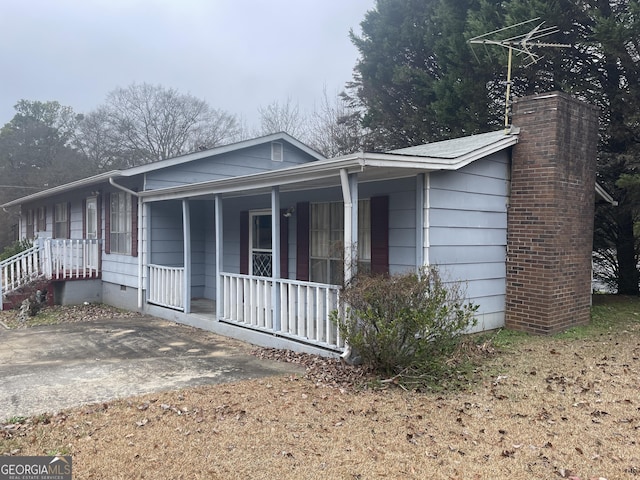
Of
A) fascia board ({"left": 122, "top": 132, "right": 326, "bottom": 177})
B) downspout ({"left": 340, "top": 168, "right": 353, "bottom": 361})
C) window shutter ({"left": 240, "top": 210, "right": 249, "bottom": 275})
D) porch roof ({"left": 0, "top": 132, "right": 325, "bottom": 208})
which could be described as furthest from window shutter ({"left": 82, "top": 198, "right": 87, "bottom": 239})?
downspout ({"left": 340, "top": 168, "right": 353, "bottom": 361})

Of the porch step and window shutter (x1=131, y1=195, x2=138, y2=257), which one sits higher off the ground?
window shutter (x1=131, y1=195, x2=138, y2=257)

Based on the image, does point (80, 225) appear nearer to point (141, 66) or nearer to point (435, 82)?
point (435, 82)

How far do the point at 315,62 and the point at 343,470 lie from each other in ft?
112

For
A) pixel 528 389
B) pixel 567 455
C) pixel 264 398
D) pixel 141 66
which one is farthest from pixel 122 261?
pixel 141 66

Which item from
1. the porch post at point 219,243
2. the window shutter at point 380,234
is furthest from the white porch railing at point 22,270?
the window shutter at point 380,234

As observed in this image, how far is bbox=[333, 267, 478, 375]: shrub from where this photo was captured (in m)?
5.18

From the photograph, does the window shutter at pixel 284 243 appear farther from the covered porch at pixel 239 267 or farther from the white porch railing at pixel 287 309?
the white porch railing at pixel 287 309

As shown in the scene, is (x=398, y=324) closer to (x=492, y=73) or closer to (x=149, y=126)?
(x=492, y=73)

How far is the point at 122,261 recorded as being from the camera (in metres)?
11.4

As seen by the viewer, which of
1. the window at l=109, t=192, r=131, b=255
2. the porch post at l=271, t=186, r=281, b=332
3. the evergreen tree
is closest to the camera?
the porch post at l=271, t=186, r=281, b=332

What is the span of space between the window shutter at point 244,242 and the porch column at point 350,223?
472 centimetres

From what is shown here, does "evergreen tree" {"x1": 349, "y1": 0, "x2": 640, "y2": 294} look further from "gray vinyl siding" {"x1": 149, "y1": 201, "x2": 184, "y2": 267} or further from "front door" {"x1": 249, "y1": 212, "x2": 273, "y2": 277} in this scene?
"gray vinyl siding" {"x1": 149, "y1": 201, "x2": 184, "y2": 267}

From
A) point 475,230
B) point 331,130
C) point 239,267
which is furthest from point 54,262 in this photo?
point 331,130

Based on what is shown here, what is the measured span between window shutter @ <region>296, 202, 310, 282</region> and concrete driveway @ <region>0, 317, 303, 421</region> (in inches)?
74.0
